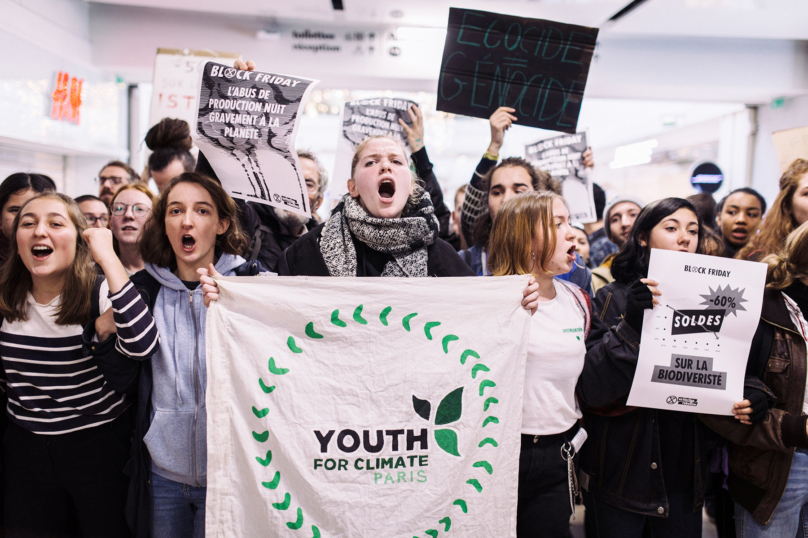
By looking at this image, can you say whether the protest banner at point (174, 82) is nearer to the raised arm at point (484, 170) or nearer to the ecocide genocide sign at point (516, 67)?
the ecocide genocide sign at point (516, 67)

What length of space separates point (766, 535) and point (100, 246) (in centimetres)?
253

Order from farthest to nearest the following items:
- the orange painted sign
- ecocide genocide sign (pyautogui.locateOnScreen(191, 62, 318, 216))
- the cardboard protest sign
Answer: the orange painted sign → the cardboard protest sign → ecocide genocide sign (pyautogui.locateOnScreen(191, 62, 318, 216))

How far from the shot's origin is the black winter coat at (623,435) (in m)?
1.79

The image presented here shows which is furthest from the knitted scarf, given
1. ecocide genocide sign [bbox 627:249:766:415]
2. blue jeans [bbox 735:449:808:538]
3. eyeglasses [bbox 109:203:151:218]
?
blue jeans [bbox 735:449:808:538]

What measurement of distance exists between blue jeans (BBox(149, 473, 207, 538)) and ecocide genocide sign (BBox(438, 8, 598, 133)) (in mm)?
2014

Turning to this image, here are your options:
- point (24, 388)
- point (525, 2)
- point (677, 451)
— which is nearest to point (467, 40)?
point (677, 451)

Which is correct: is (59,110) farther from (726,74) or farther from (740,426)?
(726,74)

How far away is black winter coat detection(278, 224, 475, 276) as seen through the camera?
1765mm

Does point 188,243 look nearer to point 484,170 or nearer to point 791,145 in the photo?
point 484,170

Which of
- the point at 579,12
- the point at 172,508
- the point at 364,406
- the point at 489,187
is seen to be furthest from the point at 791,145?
the point at 172,508

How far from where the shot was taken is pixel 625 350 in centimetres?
178

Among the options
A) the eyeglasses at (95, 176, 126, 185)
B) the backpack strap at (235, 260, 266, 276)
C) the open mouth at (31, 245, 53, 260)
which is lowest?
the backpack strap at (235, 260, 266, 276)

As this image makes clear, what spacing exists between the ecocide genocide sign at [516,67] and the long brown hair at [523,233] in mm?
881

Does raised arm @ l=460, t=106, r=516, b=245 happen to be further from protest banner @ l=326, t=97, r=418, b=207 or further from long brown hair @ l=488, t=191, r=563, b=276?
long brown hair @ l=488, t=191, r=563, b=276
